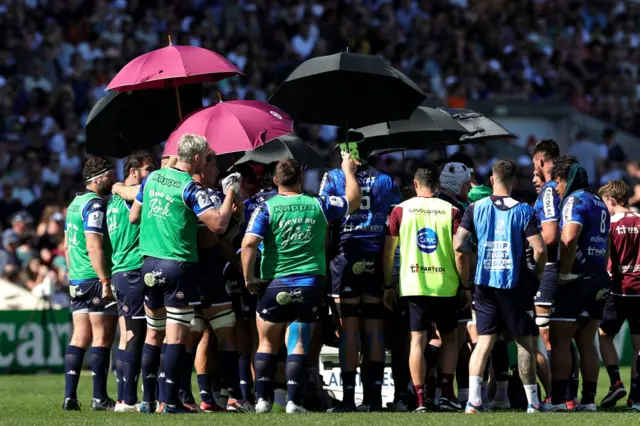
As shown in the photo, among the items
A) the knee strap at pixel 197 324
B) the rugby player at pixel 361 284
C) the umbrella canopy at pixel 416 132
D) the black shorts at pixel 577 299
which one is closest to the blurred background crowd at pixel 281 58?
the umbrella canopy at pixel 416 132

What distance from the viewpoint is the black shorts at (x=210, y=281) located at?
34.9 ft

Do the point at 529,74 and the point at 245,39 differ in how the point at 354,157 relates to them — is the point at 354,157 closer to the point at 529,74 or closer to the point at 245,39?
the point at 245,39

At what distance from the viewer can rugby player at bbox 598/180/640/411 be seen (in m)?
12.2

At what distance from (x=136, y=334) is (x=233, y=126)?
204 cm

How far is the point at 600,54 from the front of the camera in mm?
30031

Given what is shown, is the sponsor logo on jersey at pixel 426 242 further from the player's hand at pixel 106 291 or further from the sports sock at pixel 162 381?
the player's hand at pixel 106 291

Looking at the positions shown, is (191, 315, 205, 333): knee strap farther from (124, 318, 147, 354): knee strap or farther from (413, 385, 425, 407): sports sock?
(413, 385, 425, 407): sports sock

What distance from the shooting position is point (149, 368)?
10.5m

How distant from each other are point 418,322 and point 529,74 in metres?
18.9

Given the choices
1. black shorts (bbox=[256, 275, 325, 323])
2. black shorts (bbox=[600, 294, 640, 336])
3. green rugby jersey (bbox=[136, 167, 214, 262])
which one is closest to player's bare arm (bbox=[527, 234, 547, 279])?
black shorts (bbox=[256, 275, 325, 323])

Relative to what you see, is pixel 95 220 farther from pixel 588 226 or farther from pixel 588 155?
pixel 588 155

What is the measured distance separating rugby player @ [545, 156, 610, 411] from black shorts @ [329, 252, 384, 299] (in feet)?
5.25

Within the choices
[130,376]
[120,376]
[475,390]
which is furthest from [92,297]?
[475,390]

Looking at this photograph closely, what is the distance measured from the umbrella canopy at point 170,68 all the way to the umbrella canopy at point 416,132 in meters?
1.54
